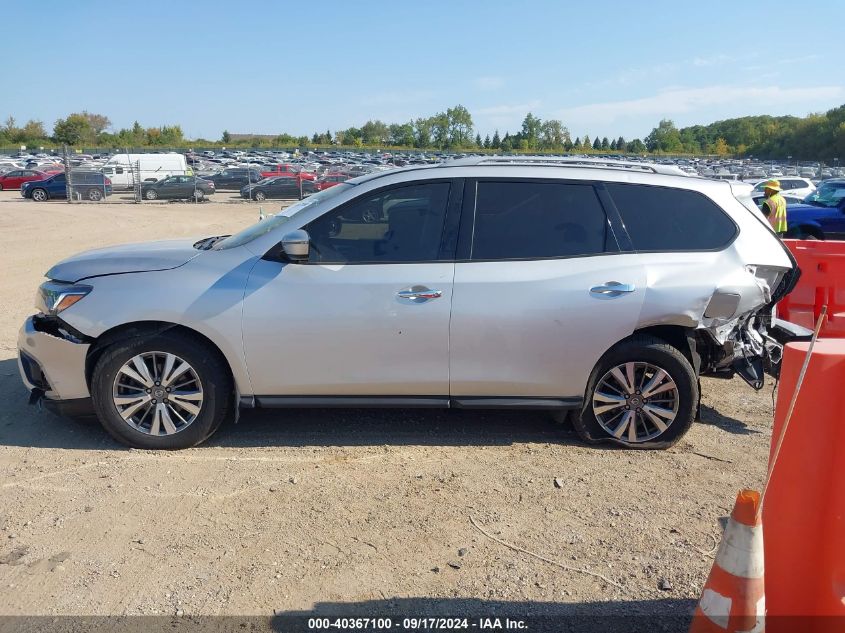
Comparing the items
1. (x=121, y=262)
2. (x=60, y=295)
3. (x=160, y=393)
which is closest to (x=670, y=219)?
(x=160, y=393)

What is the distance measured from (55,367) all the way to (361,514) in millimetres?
2284

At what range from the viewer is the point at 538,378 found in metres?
4.78

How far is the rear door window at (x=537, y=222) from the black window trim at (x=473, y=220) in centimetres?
2

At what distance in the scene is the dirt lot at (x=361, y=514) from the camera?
10.8ft

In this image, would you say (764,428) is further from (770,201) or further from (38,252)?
(38,252)

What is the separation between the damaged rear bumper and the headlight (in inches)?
3.7

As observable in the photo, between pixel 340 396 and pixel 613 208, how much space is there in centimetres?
222

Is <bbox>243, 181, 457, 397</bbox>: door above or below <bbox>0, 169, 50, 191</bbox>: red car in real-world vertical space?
above

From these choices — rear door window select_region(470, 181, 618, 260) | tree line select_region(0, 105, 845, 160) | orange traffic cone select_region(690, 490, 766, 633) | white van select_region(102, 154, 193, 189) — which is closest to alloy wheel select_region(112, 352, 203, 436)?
rear door window select_region(470, 181, 618, 260)

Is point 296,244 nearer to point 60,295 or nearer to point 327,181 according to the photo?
point 60,295

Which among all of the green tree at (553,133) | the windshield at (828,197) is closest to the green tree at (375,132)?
the green tree at (553,133)

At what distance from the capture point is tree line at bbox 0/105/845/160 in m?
104

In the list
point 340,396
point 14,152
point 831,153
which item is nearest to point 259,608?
point 340,396

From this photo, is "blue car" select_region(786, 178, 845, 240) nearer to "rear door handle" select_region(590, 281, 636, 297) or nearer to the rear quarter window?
the rear quarter window
